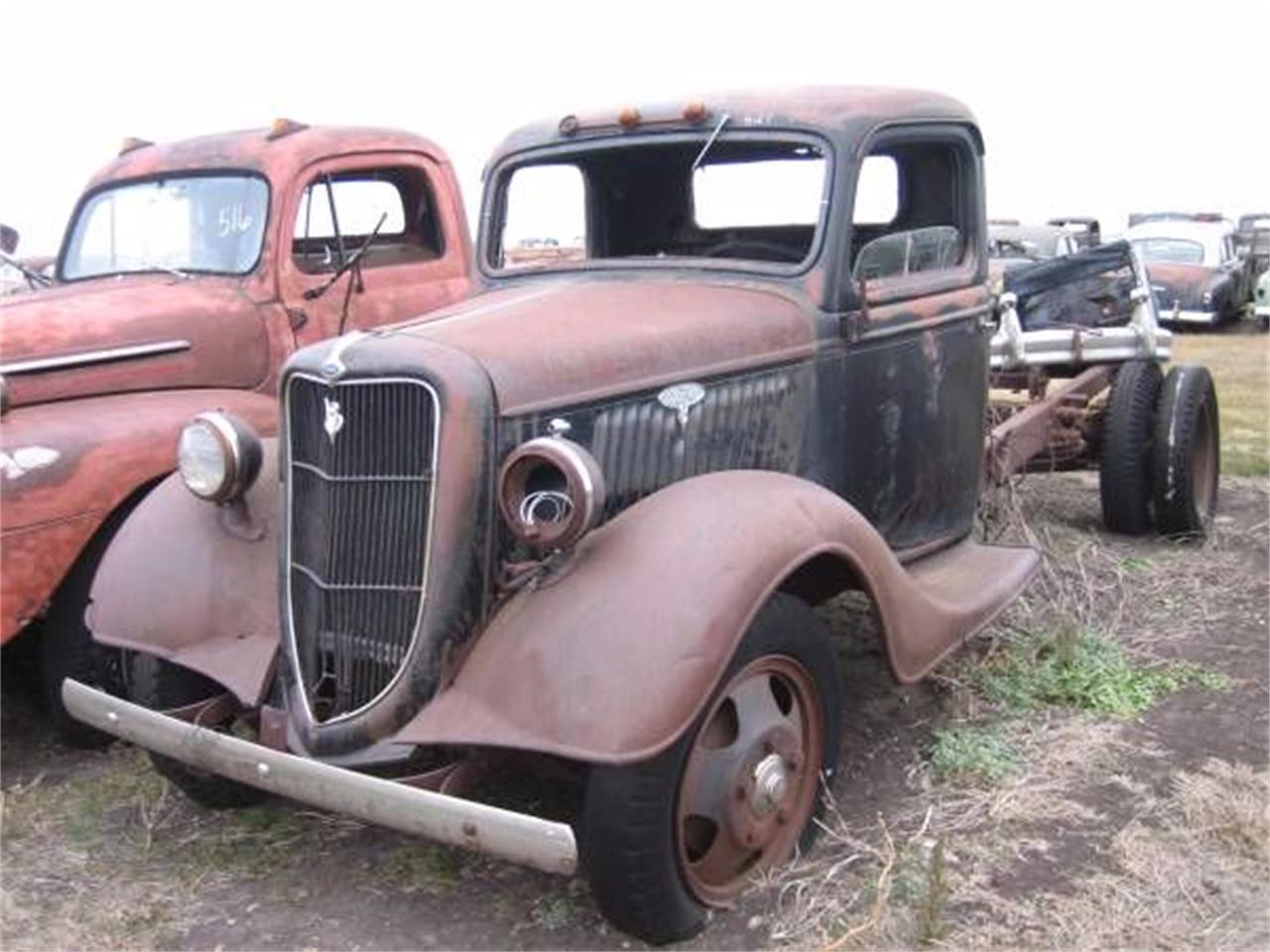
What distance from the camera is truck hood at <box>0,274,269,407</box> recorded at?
183 inches

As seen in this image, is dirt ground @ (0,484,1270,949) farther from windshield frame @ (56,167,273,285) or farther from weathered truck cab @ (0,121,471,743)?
windshield frame @ (56,167,273,285)

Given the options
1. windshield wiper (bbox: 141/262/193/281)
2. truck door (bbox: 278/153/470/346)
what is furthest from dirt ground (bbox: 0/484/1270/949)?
truck door (bbox: 278/153/470/346)

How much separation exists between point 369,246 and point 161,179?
98 centimetres

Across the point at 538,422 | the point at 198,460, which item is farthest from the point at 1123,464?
the point at 198,460

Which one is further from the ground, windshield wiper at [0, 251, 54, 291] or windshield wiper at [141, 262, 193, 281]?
windshield wiper at [141, 262, 193, 281]

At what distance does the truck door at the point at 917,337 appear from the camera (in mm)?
4066

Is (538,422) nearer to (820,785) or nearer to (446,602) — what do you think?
(446,602)

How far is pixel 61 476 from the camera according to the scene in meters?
4.27

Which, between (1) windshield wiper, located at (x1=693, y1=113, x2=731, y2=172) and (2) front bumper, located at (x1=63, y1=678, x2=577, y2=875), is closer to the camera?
(2) front bumper, located at (x1=63, y1=678, x2=577, y2=875)

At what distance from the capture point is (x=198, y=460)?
139 inches

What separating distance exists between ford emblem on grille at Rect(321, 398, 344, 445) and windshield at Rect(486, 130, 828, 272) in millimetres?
1341

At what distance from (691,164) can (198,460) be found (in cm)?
188

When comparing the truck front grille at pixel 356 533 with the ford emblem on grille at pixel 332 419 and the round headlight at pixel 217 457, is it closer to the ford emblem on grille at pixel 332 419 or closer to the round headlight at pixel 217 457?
the ford emblem on grille at pixel 332 419

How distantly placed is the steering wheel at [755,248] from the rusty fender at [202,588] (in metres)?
1.69
